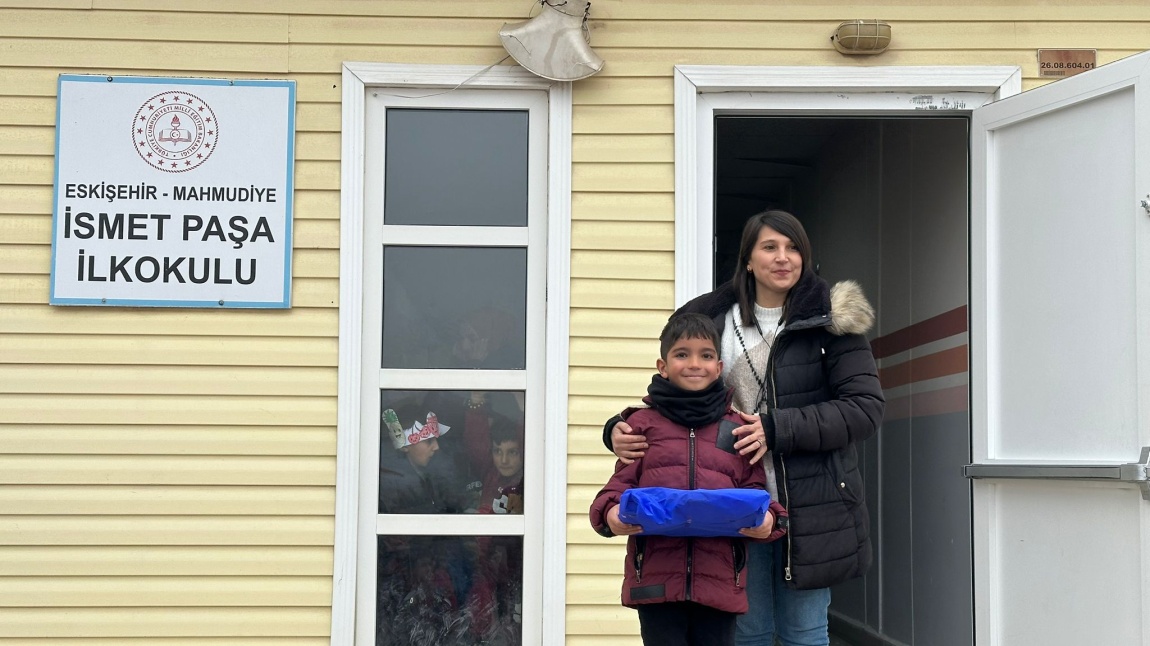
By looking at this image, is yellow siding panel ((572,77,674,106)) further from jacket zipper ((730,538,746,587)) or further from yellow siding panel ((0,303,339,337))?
jacket zipper ((730,538,746,587))

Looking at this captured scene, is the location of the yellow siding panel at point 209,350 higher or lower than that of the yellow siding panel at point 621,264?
lower

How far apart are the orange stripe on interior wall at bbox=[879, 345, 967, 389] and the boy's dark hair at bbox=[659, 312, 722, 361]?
251 cm

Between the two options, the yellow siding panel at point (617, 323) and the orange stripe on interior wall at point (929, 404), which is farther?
the orange stripe on interior wall at point (929, 404)

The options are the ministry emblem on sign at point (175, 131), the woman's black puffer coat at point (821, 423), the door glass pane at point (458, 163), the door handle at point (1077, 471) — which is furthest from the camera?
the door glass pane at point (458, 163)

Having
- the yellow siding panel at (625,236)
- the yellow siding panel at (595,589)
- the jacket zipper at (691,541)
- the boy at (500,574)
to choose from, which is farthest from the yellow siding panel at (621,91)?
the jacket zipper at (691,541)

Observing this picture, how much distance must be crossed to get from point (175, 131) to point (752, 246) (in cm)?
236

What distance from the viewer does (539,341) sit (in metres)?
4.62

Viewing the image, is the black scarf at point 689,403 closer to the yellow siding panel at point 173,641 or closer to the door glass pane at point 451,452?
the door glass pane at point 451,452

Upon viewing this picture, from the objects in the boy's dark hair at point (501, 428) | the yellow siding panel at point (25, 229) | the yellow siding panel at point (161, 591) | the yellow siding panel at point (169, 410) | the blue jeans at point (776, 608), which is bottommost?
the yellow siding panel at point (161, 591)

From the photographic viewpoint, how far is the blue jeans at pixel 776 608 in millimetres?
3100

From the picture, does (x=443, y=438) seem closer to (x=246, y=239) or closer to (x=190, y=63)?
(x=246, y=239)

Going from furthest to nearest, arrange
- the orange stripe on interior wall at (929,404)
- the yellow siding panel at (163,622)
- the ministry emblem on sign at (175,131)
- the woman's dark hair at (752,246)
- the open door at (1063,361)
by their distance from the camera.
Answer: the orange stripe on interior wall at (929,404)
the ministry emblem on sign at (175,131)
the yellow siding panel at (163,622)
the open door at (1063,361)
the woman's dark hair at (752,246)

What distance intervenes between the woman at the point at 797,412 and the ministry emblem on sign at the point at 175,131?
217cm

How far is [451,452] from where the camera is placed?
15.2 ft
